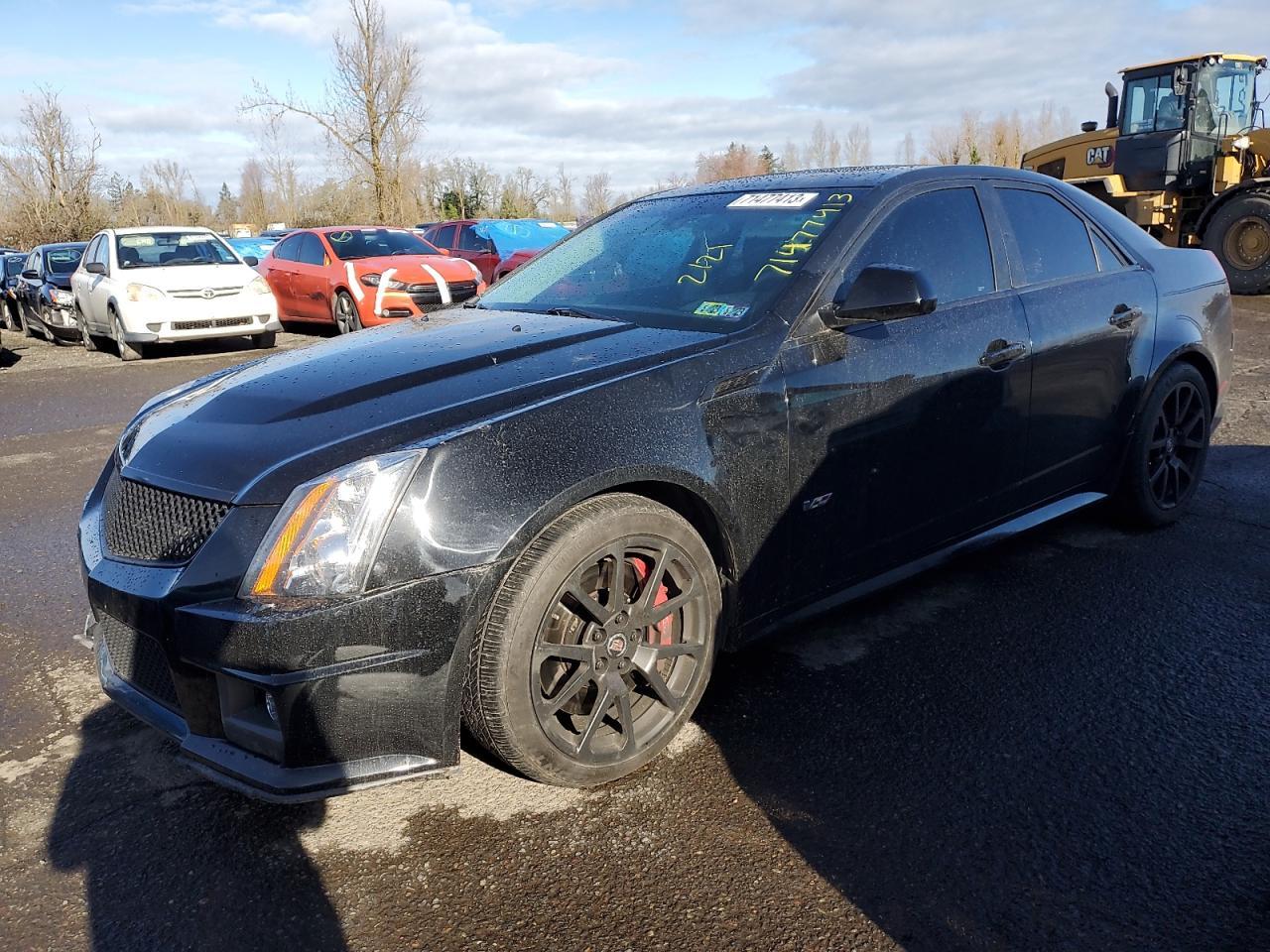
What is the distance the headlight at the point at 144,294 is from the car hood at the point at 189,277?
57 millimetres

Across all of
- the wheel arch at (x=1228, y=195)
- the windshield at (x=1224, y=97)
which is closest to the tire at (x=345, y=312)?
Result: the wheel arch at (x=1228, y=195)

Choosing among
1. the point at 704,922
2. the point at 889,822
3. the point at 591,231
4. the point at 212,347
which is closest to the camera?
the point at 704,922

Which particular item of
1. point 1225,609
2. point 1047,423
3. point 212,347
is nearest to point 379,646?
point 1047,423

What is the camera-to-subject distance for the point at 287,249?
14.6 meters

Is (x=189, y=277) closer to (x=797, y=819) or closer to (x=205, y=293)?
(x=205, y=293)

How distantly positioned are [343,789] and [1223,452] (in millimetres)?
5711

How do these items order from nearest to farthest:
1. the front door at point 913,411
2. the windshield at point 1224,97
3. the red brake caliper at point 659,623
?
1. the red brake caliper at point 659,623
2. the front door at point 913,411
3. the windshield at point 1224,97

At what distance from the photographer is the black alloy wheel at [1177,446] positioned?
4.50 meters

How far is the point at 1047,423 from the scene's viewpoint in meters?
3.83

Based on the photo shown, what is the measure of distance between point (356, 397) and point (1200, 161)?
16.0 meters

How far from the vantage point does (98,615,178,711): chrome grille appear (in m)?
2.47

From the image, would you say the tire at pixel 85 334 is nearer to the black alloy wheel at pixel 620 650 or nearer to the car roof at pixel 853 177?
the car roof at pixel 853 177

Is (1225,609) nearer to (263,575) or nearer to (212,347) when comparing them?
(263,575)

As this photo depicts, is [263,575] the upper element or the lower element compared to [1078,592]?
upper
